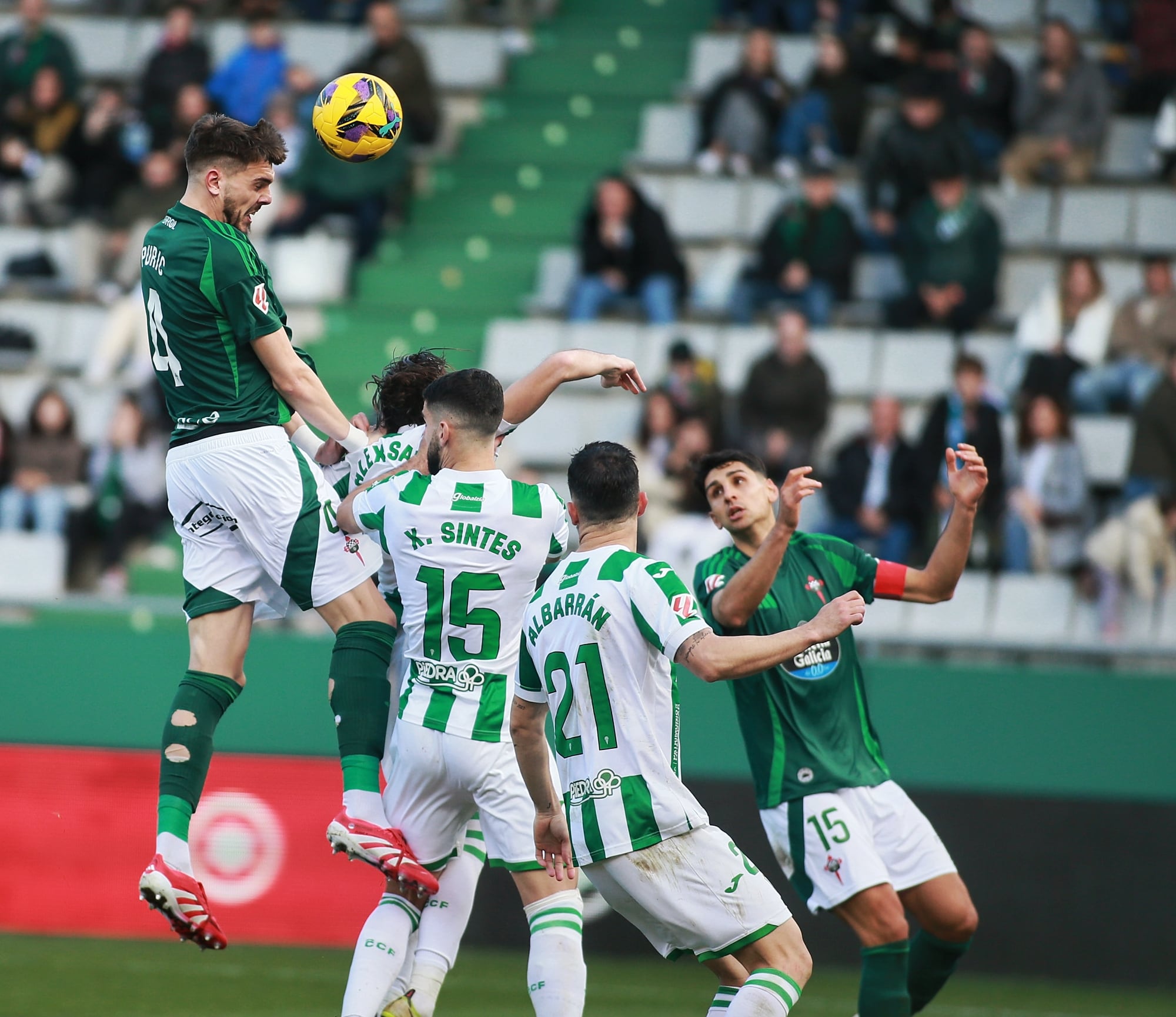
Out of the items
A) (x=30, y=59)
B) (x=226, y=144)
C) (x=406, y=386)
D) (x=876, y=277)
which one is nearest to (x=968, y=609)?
(x=876, y=277)

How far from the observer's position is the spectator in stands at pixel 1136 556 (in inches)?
430

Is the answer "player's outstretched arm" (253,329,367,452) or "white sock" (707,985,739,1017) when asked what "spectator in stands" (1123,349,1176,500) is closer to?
"white sock" (707,985,739,1017)

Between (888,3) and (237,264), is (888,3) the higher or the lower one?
the higher one

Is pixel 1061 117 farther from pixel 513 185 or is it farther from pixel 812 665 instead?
pixel 812 665

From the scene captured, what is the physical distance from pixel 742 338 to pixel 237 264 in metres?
7.74

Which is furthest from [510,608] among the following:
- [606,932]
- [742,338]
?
[742,338]

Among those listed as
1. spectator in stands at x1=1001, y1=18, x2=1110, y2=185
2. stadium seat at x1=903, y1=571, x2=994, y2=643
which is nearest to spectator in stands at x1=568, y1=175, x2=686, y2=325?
spectator in stands at x1=1001, y1=18, x2=1110, y2=185

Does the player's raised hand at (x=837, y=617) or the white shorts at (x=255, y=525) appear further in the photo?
the white shorts at (x=255, y=525)

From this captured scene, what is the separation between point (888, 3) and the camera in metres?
15.7

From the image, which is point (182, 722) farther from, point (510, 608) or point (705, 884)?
point (705, 884)

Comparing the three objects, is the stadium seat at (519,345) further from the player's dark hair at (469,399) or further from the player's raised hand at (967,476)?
the player's dark hair at (469,399)

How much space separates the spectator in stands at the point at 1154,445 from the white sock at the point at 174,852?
7468mm

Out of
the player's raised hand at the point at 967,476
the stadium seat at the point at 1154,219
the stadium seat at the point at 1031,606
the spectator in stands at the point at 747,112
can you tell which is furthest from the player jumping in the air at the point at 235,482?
the stadium seat at the point at 1154,219

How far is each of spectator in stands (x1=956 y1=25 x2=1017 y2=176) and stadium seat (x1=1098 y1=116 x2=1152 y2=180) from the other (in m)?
0.81
